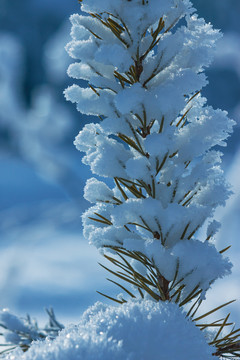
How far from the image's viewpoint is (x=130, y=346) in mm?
680

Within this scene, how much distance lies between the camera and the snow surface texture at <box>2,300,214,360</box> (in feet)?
2.02

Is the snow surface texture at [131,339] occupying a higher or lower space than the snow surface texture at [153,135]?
lower

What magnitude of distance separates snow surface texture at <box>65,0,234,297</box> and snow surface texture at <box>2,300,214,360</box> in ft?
0.46

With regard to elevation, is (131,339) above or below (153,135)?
below

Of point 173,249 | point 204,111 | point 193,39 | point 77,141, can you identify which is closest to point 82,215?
point 77,141

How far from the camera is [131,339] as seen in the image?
69 cm

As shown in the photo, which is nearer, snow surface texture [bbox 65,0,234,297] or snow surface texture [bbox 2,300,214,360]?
snow surface texture [bbox 2,300,214,360]

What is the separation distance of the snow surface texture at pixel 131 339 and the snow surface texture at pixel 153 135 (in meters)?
0.14

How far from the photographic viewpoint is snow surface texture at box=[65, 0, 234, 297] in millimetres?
882

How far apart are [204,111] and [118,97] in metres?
0.26

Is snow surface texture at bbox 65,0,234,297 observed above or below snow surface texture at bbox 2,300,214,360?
above

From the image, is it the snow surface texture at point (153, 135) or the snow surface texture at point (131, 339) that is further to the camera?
the snow surface texture at point (153, 135)

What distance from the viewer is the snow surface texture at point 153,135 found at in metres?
0.88

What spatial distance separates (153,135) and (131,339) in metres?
0.45
